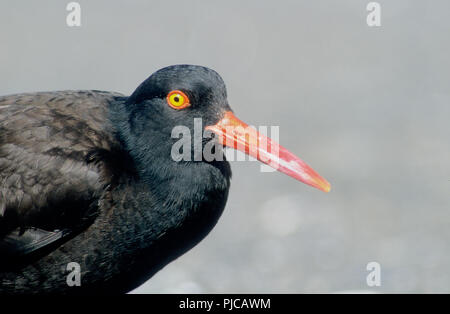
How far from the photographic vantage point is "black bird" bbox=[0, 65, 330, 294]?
13.9ft

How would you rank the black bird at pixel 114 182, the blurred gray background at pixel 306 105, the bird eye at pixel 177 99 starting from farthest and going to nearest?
the blurred gray background at pixel 306 105 → the bird eye at pixel 177 99 → the black bird at pixel 114 182

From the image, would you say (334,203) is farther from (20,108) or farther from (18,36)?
(18,36)

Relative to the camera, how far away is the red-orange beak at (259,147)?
4398 millimetres

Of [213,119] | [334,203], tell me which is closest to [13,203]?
[213,119]

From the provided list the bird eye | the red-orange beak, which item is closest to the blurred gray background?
the red-orange beak

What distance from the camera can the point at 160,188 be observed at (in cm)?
430

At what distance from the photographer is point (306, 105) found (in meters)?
7.52

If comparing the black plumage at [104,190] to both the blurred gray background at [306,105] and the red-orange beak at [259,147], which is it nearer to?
the red-orange beak at [259,147]

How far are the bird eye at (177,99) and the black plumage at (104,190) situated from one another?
3 centimetres

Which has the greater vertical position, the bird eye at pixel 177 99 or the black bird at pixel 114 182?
the bird eye at pixel 177 99

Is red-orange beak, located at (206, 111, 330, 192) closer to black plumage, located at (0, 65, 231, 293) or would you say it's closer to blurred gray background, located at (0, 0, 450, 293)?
black plumage, located at (0, 65, 231, 293)

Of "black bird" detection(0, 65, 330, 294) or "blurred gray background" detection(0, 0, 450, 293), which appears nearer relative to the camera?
"black bird" detection(0, 65, 330, 294)

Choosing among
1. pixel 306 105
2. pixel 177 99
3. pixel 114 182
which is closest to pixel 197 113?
pixel 177 99

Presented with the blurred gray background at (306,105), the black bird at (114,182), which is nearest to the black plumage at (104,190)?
the black bird at (114,182)
